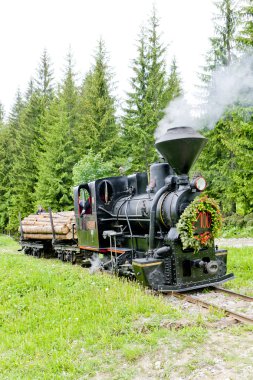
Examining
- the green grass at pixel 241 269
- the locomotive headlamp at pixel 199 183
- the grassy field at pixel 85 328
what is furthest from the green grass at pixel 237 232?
the locomotive headlamp at pixel 199 183

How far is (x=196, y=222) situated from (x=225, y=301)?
1520 millimetres

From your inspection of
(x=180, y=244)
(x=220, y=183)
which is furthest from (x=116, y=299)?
(x=220, y=183)

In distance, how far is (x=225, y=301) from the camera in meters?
6.54


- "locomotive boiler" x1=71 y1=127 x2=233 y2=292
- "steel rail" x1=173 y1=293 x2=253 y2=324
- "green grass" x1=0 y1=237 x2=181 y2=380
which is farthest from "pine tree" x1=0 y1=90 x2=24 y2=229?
"steel rail" x1=173 y1=293 x2=253 y2=324

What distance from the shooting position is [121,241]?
9594 mm

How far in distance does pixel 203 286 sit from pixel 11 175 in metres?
27.3

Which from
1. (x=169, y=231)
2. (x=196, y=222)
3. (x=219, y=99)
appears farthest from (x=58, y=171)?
(x=196, y=222)

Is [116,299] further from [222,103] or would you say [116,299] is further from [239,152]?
[239,152]

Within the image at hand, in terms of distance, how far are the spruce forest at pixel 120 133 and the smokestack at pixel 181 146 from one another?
3.24 meters

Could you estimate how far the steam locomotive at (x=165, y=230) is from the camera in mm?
7219

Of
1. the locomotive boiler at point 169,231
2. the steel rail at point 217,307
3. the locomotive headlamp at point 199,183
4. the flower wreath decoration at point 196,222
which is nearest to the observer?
the steel rail at point 217,307

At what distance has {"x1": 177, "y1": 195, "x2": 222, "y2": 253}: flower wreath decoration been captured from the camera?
7012 millimetres

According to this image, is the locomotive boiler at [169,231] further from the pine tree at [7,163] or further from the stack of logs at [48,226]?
the pine tree at [7,163]

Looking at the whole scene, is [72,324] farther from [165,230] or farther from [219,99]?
[219,99]
